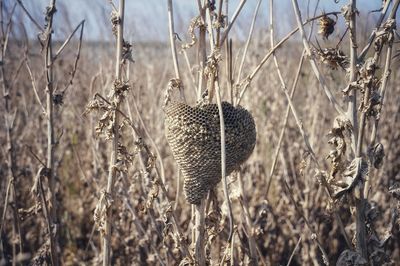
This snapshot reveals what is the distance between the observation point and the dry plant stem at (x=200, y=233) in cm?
118

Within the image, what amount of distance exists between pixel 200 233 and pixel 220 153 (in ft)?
0.85

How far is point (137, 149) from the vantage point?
120cm

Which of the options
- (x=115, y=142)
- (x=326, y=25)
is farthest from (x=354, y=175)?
(x=115, y=142)

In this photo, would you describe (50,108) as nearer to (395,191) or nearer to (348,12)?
(348,12)

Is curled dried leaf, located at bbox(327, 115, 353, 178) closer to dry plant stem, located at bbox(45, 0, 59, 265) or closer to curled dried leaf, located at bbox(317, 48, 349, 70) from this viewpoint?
curled dried leaf, located at bbox(317, 48, 349, 70)

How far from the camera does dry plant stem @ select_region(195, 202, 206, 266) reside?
1.18m

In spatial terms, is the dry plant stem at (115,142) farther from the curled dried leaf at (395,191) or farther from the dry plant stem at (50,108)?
the curled dried leaf at (395,191)

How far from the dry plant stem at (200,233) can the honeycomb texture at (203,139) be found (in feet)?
0.18

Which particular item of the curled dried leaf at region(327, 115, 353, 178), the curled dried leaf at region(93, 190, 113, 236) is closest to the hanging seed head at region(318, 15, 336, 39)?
the curled dried leaf at region(327, 115, 353, 178)

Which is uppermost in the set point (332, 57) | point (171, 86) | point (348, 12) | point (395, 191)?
point (348, 12)

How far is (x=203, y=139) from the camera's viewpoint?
42.6 inches

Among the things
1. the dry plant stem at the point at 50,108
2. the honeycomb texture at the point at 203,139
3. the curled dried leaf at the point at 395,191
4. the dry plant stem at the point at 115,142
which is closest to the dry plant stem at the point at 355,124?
the curled dried leaf at the point at 395,191

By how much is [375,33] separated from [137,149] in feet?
2.46

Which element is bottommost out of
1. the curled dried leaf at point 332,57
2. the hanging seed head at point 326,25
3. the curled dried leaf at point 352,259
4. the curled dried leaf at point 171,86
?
the curled dried leaf at point 352,259
